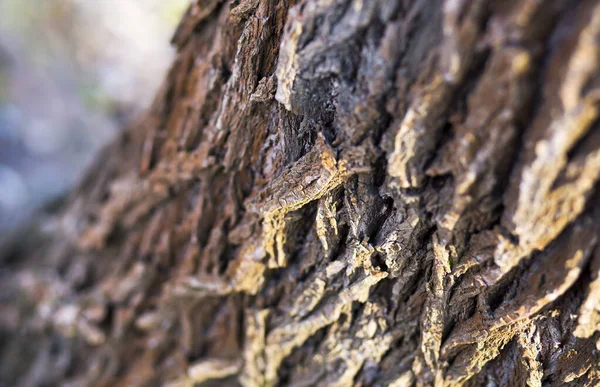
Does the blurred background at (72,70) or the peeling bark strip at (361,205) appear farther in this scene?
the blurred background at (72,70)

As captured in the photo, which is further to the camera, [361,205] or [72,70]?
[72,70]

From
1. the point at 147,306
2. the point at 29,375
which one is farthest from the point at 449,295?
the point at 29,375

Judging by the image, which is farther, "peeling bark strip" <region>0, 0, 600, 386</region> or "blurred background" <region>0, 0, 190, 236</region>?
"blurred background" <region>0, 0, 190, 236</region>

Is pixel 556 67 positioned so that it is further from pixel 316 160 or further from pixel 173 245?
pixel 173 245

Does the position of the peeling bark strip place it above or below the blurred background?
below

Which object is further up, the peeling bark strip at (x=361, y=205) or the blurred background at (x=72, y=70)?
the blurred background at (x=72, y=70)
